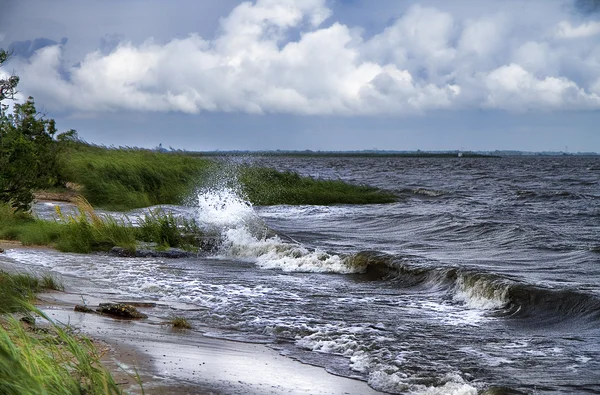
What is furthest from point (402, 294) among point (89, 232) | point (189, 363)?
point (89, 232)

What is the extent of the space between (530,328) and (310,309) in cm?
315

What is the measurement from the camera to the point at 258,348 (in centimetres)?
815

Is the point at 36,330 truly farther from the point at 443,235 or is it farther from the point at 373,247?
the point at 443,235

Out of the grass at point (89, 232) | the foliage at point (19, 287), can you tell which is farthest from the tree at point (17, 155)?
the foliage at point (19, 287)

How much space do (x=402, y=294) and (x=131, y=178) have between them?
1820 cm

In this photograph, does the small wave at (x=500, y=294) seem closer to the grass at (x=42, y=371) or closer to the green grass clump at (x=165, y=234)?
the green grass clump at (x=165, y=234)

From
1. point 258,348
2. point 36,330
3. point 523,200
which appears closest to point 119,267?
point 258,348

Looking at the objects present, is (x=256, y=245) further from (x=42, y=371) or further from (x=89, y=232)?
A: (x=42, y=371)

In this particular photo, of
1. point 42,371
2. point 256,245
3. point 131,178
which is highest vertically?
point 131,178

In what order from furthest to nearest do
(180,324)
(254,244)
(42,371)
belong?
(254,244) → (180,324) → (42,371)

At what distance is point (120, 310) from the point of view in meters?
8.95

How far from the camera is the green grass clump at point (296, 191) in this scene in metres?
32.2

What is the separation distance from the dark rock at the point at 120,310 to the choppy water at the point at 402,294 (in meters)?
0.93

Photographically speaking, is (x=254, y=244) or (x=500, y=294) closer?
(x=500, y=294)
